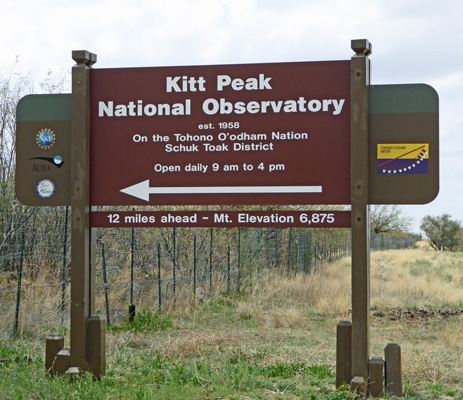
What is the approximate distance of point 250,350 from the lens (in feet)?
26.5

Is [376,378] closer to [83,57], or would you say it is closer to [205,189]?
Answer: [205,189]

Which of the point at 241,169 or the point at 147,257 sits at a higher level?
the point at 241,169

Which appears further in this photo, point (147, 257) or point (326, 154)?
point (147, 257)

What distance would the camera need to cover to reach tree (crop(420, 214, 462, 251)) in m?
75.4

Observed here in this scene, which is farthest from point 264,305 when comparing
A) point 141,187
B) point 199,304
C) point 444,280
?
point 444,280

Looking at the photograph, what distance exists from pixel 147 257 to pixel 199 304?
7.93 ft

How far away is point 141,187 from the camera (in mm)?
6793

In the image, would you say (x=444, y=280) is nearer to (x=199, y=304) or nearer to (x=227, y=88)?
(x=199, y=304)

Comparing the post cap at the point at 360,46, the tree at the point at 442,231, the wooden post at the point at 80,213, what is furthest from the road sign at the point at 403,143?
the tree at the point at 442,231

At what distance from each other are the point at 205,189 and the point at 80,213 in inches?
51.5

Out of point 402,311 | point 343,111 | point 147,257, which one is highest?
point 343,111

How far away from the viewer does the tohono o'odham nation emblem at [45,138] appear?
7.04m

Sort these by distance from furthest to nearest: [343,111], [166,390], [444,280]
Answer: [444,280]
[343,111]
[166,390]

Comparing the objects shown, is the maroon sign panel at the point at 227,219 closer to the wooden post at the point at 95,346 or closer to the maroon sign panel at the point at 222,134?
the maroon sign panel at the point at 222,134
